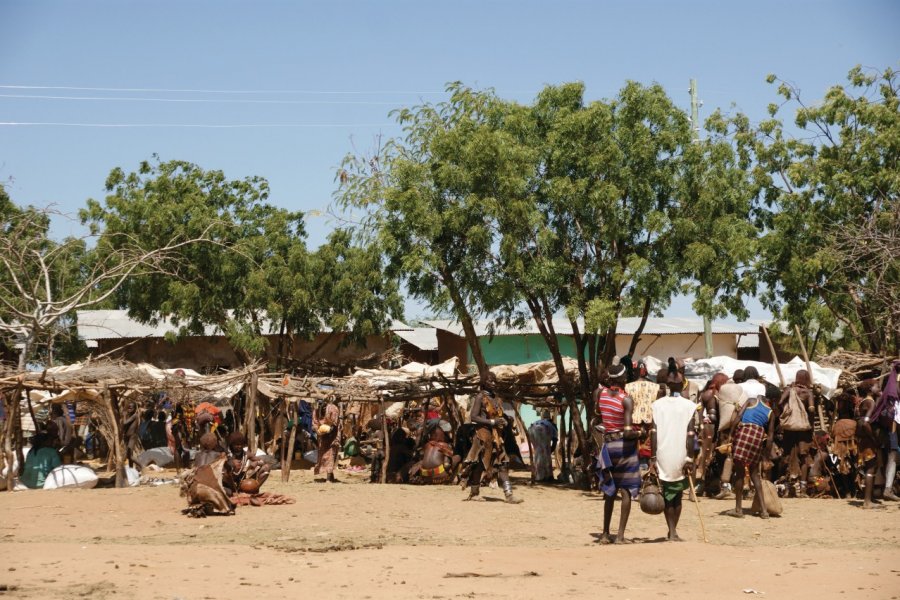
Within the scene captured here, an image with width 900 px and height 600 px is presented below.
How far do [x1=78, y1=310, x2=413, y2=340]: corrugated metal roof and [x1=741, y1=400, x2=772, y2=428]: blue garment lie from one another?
20.7m

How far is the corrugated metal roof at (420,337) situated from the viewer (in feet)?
116

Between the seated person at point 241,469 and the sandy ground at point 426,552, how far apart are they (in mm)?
587

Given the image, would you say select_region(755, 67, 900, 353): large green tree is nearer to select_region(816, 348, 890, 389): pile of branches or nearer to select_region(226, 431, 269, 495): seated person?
select_region(816, 348, 890, 389): pile of branches

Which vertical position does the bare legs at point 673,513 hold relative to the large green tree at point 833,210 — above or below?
below

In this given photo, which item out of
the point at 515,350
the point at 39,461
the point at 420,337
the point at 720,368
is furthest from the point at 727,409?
the point at 420,337

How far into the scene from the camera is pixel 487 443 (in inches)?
560

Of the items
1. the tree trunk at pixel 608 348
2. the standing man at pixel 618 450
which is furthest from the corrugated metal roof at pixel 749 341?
the standing man at pixel 618 450

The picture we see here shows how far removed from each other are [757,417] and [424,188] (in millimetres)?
7631

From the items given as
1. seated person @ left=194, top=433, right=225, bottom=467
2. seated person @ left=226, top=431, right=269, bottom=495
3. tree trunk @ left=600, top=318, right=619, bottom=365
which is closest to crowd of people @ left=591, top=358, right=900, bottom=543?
tree trunk @ left=600, top=318, right=619, bottom=365

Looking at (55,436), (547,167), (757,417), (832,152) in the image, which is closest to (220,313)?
(55,436)

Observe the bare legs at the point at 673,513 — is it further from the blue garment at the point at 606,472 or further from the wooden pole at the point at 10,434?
the wooden pole at the point at 10,434

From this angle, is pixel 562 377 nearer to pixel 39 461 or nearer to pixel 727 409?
pixel 727 409

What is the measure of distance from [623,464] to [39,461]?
36.0 feet

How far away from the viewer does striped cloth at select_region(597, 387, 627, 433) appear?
9562mm
